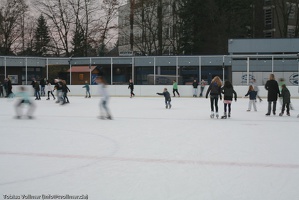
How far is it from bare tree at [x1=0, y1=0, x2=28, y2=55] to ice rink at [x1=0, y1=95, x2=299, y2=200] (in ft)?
110

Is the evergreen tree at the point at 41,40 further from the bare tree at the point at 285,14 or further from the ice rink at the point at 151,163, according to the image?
the ice rink at the point at 151,163

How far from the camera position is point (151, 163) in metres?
5.35

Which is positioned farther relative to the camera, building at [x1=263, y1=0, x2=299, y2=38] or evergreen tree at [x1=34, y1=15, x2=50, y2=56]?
evergreen tree at [x1=34, y1=15, x2=50, y2=56]

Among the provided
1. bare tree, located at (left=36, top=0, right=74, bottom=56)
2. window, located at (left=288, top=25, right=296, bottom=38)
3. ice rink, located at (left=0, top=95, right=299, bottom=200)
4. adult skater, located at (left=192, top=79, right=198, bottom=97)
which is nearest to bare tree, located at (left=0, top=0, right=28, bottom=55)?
bare tree, located at (left=36, top=0, right=74, bottom=56)

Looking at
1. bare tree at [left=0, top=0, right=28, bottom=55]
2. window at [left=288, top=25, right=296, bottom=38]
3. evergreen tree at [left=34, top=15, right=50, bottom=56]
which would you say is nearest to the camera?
bare tree at [left=0, top=0, right=28, bottom=55]

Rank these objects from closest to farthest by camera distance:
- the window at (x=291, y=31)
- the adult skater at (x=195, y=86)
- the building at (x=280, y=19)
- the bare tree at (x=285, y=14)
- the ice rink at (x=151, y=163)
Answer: the ice rink at (x=151, y=163) < the adult skater at (x=195, y=86) < the bare tree at (x=285, y=14) < the building at (x=280, y=19) < the window at (x=291, y=31)

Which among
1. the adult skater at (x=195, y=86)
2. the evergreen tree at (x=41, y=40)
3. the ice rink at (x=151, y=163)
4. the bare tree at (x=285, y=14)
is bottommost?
the ice rink at (x=151, y=163)

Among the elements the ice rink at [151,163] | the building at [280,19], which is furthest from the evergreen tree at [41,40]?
the ice rink at [151,163]

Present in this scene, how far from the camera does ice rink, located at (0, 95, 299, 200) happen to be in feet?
13.2

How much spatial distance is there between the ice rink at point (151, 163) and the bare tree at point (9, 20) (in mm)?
33488

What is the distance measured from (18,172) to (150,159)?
6.18 ft

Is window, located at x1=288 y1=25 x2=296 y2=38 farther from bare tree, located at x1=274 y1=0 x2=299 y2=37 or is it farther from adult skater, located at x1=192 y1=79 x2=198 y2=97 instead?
adult skater, located at x1=192 y1=79 x2=198 y2=97

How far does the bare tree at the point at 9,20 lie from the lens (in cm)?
3909

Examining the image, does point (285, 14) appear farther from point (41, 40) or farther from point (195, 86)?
point (41, 40)
